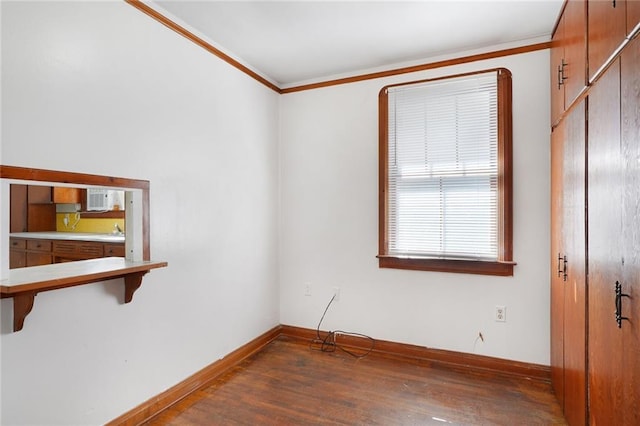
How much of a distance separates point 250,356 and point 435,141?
7.69ft

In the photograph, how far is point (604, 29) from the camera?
54.1 inches

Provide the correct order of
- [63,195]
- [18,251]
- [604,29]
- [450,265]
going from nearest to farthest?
[604,29], [450,265], [18,251], [63,195]

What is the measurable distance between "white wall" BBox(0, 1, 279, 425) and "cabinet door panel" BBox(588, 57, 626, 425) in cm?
224

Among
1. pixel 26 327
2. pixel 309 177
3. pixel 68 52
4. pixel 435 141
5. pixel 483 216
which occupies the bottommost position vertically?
pixel 26 327

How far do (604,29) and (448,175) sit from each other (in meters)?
1.51

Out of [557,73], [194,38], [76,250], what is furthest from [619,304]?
[76,250]

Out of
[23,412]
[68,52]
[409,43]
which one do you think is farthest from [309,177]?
[23,412]

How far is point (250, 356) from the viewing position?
9.64 feet

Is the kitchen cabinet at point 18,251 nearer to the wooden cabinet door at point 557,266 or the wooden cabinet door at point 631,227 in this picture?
the wooden cabinet door at point 631,227

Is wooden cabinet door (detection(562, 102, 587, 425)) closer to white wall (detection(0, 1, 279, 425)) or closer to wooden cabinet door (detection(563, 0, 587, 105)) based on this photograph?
wooden cabinet door (detection(563, 0, 587, 105))

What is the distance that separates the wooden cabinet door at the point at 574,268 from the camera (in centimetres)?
166

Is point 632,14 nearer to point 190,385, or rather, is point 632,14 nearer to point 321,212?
point 321,212

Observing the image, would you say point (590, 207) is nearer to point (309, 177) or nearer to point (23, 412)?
point (309, 177)

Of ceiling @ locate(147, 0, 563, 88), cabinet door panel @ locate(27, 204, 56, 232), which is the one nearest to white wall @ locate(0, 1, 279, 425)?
ceiling @ locate(147, 0, 563, 88)
